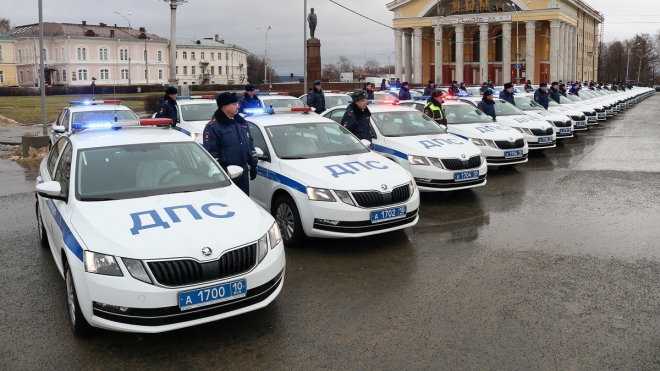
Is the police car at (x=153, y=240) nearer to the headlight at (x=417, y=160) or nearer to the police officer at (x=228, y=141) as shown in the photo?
the police officer at (x=228, y=141)

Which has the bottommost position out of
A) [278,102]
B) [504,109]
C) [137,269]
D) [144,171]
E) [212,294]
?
[212,294]

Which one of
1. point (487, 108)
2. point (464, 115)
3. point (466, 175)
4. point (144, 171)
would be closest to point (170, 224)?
point (144, 171)

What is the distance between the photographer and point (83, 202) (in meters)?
5.12

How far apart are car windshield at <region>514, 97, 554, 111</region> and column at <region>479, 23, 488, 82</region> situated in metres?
58.0

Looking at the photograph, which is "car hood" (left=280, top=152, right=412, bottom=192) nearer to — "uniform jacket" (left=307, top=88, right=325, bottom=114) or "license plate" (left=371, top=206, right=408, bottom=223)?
"license plate" (left=371, top=206, right=408, bottom=223)

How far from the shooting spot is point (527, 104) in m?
18.0

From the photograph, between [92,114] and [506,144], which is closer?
[506,144]

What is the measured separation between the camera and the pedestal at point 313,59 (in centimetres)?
3878

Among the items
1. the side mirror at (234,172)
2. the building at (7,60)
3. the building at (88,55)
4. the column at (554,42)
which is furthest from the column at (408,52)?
the side mirror at (234,172)

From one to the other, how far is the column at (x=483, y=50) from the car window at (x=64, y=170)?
72.2 meters

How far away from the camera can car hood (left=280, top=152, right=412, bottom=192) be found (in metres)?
6.92

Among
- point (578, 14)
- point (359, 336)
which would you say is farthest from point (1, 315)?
point (578, 14)

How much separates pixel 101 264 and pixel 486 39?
74236mm

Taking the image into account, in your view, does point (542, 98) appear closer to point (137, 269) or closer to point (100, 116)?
point (100, 116)
